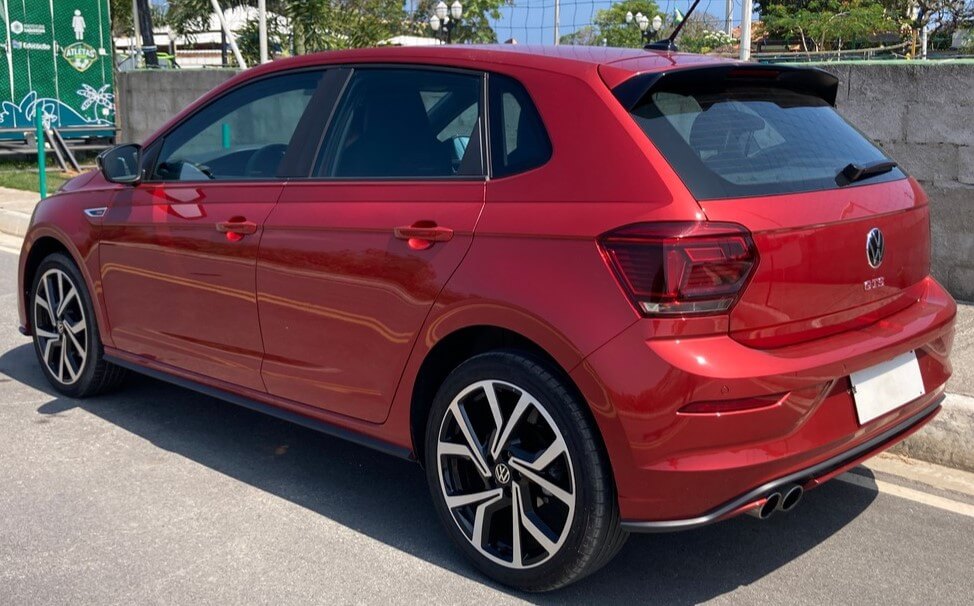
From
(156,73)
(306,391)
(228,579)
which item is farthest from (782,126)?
(156,73)

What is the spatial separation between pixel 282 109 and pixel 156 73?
38.2 ft

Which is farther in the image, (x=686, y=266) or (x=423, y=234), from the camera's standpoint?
(x=423, y=234)

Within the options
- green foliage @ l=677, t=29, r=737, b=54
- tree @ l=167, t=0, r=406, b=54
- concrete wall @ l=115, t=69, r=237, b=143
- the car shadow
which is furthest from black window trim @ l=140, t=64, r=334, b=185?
tree @ l=167, t=0, r=406, b=54

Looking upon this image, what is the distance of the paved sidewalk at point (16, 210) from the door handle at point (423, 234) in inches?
324

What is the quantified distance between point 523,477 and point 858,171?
4.91 feet

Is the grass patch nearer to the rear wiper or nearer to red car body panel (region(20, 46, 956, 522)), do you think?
red car body panel (region(20, 46, 956, 522))

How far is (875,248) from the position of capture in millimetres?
3453

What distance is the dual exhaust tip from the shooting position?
10.2ft

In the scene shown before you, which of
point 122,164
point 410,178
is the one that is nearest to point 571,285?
point 410,178

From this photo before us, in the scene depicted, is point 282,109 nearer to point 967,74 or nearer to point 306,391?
point 306,391

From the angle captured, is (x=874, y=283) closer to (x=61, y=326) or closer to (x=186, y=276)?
(x=186, y=276)

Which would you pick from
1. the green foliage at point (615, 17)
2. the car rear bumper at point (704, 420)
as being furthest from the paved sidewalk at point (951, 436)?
the green foliage at point (615, 17)

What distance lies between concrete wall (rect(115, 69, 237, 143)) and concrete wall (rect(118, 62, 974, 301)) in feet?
30.0

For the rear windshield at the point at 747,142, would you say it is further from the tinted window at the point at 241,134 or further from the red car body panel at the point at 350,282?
the tinted window at the point at 241,134
